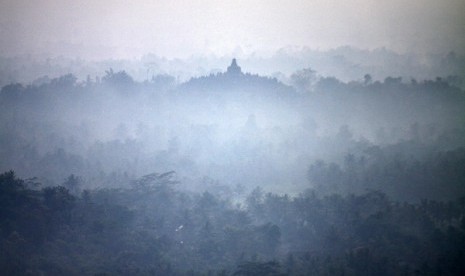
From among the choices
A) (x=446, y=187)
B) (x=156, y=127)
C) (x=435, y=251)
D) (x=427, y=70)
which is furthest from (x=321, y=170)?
(x=427, y=70)

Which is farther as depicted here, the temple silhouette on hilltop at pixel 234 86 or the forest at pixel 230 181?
the temple silhouette on hilltop at pixel 234 86

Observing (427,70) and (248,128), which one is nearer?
(248,128)

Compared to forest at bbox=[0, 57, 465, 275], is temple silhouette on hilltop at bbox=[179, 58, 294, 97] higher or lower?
higher

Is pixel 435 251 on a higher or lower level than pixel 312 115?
lower

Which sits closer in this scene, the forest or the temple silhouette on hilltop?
the forest

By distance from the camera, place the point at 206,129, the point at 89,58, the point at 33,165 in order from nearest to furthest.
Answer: the point at 33,165
the point at 206,129
the point at 89,58

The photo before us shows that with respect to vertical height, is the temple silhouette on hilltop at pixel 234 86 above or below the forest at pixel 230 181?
above

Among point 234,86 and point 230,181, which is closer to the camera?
point 230,181

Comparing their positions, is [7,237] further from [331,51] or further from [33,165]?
[331,51]
